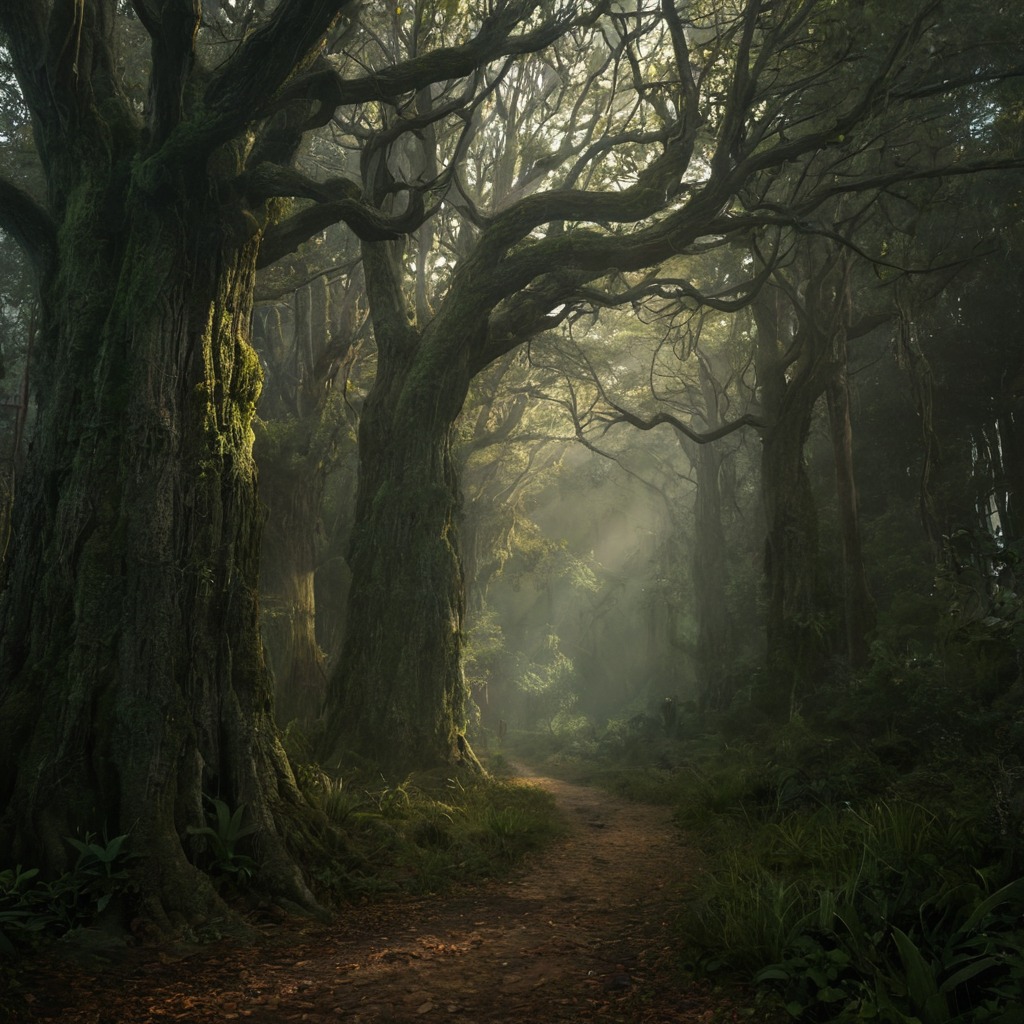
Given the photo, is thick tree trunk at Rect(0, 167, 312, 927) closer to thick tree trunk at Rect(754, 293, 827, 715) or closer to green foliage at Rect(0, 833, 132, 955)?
green foliage at Rect(0, 833, 132, 955)

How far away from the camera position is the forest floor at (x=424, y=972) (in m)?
4.22

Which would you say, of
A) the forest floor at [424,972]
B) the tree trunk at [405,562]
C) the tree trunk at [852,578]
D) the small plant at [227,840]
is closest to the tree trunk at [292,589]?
the tree trunk at [405,562]

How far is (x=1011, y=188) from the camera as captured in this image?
16031 millimetres

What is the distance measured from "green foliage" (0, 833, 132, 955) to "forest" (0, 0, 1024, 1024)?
1.0 inches

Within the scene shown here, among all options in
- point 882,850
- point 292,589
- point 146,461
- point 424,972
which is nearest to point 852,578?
point 882,850

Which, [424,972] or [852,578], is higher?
[852,578]

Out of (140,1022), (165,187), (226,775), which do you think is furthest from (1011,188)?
(140,1022)

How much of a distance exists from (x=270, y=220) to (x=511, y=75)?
Answer: 993cm

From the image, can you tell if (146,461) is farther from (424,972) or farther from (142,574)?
(424,972)

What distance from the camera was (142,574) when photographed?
20.8ft

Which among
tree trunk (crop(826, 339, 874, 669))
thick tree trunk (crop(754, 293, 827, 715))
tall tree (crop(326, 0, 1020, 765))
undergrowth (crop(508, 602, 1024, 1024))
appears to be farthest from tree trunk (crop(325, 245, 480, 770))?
tree trunk (crop(826, 339, 874, 669))

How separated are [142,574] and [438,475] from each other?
5.91m

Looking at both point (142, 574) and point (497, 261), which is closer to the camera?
point (142, 574)

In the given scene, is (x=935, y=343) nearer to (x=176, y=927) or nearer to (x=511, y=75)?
(x=511, y=75)
